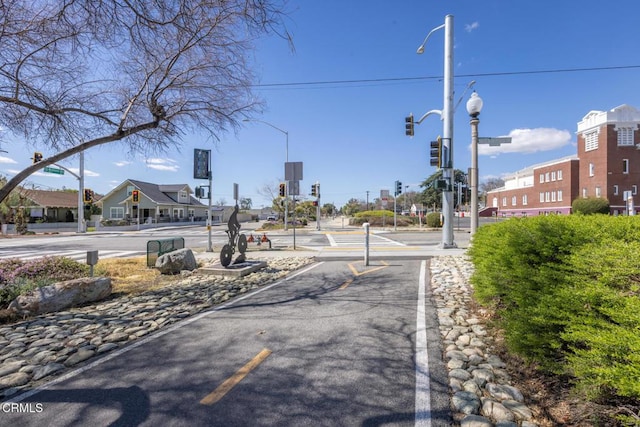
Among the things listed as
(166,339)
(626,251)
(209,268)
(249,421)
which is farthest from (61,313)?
(626,251)

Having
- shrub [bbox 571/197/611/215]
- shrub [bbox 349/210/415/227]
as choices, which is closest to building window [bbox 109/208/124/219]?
shrub [bbox 349/210/415/227]

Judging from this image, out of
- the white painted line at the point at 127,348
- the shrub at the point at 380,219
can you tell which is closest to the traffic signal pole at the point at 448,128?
the white painted line at the point at 127,348

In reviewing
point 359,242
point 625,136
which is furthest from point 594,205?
point 359,242

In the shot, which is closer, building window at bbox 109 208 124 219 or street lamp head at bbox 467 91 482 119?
street lamp head at bbox 467 91 482 119

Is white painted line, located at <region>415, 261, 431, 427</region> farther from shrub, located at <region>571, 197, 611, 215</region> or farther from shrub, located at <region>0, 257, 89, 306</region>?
shrub, located at <region>571, 197, 611, 215</region>

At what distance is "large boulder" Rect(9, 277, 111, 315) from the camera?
594 cm

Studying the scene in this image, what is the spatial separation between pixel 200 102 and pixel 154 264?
6327 mm

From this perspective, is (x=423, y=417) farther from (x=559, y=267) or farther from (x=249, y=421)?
(x=559, y=267)

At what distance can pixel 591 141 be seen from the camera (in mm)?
43062

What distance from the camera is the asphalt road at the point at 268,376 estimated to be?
2768mm

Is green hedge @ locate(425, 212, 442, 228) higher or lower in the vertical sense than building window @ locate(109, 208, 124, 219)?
lower

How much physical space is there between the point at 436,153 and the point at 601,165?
4132cm

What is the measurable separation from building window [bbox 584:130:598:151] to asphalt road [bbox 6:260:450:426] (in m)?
51.5

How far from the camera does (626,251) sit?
256 centimetres
